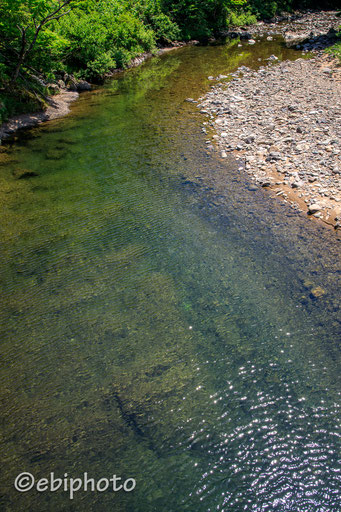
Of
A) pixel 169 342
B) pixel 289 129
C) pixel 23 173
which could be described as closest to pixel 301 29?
pixel 289 129

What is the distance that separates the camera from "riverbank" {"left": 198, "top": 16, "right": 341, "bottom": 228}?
9156mm

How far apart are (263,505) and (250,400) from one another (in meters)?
1.31

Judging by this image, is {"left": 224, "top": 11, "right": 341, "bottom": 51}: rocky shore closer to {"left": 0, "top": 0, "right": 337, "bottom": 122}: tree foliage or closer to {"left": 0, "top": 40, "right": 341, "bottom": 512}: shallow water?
→ {"left": 0, "top": 0, "right": 337, "bottom": 122}: tree foliage

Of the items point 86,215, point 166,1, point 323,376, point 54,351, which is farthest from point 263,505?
point 166,1

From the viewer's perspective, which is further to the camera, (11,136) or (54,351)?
(11,136)

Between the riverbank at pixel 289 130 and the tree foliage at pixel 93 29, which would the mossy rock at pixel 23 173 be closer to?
the tree foliage at pixel 93 29

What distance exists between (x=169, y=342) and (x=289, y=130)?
9.59 meters

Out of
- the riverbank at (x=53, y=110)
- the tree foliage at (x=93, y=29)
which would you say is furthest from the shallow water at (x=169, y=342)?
the tree foliage at (x=93, y=29)

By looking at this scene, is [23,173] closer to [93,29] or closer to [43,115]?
[43,115]

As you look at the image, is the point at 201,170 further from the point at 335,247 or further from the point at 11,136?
the point at 11,136

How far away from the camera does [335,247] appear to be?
7.59 meters

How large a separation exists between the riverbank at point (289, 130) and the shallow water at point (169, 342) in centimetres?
78

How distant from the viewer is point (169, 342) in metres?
5.88

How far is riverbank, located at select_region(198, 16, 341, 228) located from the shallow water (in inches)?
30.6
